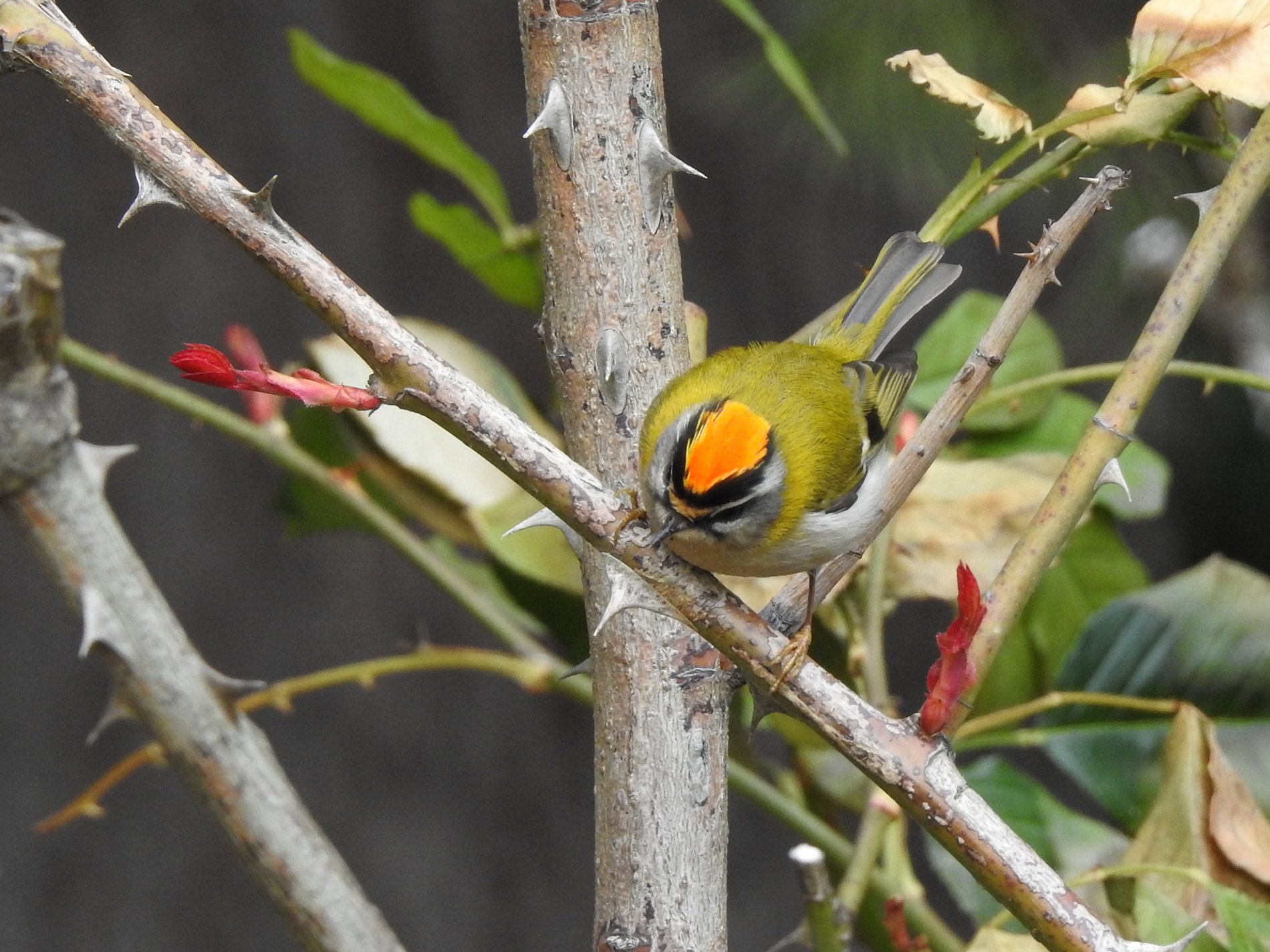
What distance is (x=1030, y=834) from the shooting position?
1.00 metres

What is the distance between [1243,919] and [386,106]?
2.87ft

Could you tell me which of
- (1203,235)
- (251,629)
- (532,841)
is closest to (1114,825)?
(532,841)

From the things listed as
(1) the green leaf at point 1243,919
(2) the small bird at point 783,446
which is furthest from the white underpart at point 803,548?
(1) the green leaf at point 1243,919

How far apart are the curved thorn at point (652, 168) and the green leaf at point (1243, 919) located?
1.81 ft

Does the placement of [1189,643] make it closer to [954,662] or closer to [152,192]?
[954,662]

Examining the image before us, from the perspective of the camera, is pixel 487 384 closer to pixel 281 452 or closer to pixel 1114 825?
pixel 281 452

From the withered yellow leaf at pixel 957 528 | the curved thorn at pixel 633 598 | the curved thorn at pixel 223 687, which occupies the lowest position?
the curved thorn at pixel 633 598

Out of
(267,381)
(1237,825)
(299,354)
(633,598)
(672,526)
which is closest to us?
(267,381)

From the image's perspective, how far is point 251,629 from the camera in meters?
1.89

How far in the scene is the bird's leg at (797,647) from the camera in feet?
1.77

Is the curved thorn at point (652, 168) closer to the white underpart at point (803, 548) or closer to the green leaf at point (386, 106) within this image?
the white underpart at point (803, 548)

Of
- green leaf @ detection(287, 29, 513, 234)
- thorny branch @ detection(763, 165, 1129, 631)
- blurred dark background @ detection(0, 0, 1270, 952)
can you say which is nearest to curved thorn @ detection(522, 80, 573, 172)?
thorny branch @ detection(763, 165, 1129, 631)

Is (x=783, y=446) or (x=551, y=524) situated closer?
(x=551, y=524)

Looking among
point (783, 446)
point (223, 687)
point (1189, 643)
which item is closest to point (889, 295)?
point (783, 446)
